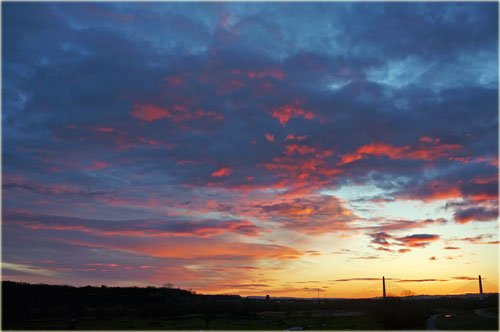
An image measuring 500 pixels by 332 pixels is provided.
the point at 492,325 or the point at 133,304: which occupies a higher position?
the point at 492,325

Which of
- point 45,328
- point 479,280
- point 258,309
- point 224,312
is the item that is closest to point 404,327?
point 45,328

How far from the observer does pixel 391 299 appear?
93562 millimetres

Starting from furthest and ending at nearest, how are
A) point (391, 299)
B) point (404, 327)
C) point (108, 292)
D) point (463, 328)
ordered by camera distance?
point (108, 292) < point (391, 299) < point (404, 327) < point (463, 328)

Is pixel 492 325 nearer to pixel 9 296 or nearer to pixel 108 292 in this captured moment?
pixel 9 296

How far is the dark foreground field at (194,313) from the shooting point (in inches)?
3044

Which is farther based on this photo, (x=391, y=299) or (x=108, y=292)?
(x=108, y=292)

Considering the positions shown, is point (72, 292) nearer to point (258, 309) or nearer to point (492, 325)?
point (258, 309)

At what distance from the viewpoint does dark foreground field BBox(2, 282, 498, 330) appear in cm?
7731

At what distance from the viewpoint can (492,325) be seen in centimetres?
5669

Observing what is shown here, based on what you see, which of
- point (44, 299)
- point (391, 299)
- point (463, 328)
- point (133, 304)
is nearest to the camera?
point (463, 328)

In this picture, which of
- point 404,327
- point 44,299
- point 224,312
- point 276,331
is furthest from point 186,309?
point 404,327

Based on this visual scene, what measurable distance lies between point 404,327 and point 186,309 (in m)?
97.3

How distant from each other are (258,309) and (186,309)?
22.2 meters

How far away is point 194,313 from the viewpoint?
141500mm
